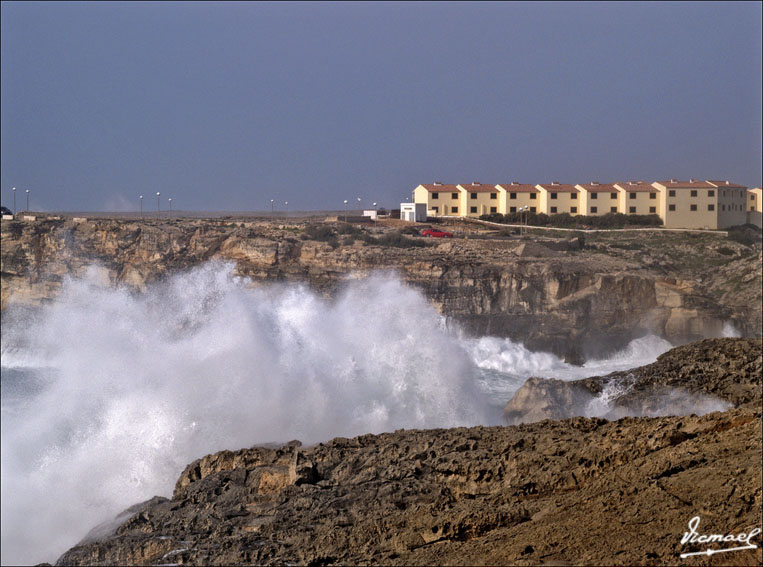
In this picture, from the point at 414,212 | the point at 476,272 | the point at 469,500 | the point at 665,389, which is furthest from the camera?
the point at 414,212

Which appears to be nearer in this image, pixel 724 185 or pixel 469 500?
pixel 469 500

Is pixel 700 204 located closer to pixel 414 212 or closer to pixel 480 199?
pixel 480 199

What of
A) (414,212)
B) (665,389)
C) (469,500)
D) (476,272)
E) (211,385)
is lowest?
(665,389)

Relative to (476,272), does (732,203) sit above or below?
above

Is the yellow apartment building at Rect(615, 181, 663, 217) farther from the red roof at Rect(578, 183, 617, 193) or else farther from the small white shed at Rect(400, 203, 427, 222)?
the small white shed at Rect(400, 203, 427, 222)

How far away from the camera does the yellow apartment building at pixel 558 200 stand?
33.3 m

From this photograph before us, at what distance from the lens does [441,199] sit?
109 feet

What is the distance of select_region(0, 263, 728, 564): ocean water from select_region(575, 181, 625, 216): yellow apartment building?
28.3ft

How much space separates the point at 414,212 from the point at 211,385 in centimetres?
1842

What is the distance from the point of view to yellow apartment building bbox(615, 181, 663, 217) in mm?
32625

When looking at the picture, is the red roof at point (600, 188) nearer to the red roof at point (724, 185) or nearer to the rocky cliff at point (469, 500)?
the red roof at point (724, 185)

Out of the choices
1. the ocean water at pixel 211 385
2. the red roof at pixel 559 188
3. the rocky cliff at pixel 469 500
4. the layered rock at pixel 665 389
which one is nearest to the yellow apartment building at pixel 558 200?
the red roof at pixel 559 188

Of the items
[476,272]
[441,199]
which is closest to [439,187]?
[441,199]

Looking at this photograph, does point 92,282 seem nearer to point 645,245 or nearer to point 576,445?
point 645,245
